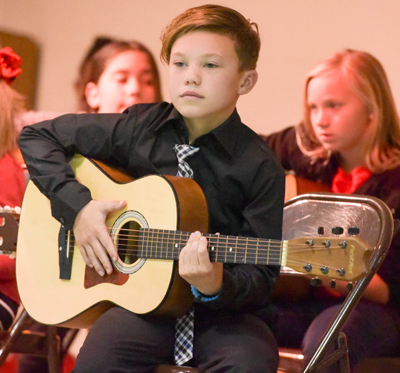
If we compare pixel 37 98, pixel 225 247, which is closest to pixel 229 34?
pixel 225 247

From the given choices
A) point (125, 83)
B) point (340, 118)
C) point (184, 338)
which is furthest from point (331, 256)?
point (125, 83)

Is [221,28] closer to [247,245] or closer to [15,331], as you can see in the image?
[247,245]

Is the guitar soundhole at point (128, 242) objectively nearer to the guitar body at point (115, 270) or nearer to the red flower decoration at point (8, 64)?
the guitar body at point (115, 270)

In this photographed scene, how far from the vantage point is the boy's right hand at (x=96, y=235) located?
4.94 feet

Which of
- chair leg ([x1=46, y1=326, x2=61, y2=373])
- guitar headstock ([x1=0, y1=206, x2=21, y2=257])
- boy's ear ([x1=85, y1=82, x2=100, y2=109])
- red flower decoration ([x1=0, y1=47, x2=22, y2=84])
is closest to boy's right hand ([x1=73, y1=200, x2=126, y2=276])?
guitar headstock ([x1=0, y1=206, x2=21, y2=257])

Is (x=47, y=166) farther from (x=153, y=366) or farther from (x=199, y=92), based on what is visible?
(x=153, y=366)

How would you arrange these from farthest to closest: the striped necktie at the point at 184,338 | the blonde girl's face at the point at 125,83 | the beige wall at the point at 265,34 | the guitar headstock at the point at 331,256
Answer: the blonde girl's face at the point at 125,83 < the beige wall at the point at 265,34 < the striped necktie at the point at 184,338 < the guitar headstock at the point at 331,256

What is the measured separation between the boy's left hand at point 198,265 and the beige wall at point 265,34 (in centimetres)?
157

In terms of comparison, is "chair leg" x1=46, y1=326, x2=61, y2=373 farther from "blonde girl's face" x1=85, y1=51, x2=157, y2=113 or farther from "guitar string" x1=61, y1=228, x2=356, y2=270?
"blonde girl's face" x1=85, y1=51, x2=157, y2=113

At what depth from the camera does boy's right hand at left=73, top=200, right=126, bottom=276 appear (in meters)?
1.51

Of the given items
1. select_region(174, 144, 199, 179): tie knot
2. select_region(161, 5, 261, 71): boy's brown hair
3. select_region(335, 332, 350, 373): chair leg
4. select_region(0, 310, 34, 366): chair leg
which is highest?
select_region(161, 5, 261, 71): boy's brown hair

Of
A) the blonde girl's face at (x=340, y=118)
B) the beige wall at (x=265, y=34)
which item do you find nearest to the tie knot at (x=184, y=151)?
the blonde girl's face at (x=340, y=118)

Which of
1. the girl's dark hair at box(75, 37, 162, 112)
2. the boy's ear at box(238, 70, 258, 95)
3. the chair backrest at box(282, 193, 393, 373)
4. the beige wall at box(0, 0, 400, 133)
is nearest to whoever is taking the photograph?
the chair backrest at box(282, 193, 393, 373)

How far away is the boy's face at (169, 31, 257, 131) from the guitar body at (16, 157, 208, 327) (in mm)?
230
